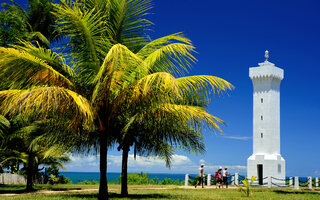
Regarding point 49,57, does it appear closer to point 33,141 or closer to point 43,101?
point 43,101

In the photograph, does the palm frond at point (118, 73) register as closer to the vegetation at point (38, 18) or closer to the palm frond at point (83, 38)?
the palm frond at point (83, 38)

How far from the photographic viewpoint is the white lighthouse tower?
1519 inches

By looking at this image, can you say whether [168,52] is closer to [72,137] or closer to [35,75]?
[35,75]

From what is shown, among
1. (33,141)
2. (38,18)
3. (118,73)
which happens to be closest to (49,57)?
(118,73)

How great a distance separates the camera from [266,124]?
39.5 m

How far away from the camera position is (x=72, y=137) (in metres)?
17.6

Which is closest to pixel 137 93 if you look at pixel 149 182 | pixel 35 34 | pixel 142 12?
pixel 142 12

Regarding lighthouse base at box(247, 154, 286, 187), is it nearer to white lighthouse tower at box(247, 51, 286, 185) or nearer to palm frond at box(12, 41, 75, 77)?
white lighthouse tower at box(247, 51, 286, 185)

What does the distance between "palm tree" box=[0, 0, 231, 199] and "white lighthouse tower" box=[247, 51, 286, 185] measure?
26795mm

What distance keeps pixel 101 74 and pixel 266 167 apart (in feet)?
96.8

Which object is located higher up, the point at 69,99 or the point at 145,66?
the point at 145,66

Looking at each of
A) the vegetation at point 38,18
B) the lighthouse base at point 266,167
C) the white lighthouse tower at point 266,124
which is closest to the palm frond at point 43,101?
the vegetation at point 38,18

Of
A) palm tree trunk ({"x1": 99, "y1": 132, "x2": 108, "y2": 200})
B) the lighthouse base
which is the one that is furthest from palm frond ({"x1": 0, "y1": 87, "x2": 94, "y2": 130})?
the lighthouse base

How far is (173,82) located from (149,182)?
23989mm
